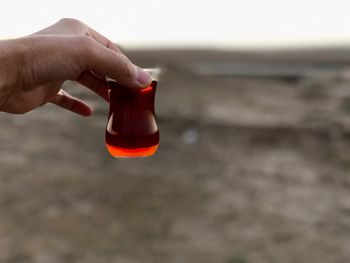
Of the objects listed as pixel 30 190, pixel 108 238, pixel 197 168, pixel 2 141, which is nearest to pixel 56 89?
pixel 108 238

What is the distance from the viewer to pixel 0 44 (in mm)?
1077

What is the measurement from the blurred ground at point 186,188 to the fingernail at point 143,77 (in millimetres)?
1730

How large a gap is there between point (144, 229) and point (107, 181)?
2.55ft

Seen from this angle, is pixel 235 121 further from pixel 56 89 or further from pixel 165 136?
pixel 56 89

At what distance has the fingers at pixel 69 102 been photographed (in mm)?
1467

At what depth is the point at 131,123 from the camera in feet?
4.02

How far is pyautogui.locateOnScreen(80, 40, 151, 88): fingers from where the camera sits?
106 centimetres

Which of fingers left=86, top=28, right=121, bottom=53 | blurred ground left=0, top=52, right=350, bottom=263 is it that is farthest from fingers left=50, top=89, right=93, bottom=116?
blurred ground left=0, top=52, right=350, bottom=263

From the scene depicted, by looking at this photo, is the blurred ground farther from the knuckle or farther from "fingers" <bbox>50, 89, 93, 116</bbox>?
the knuckle

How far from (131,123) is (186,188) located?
2.51 meters

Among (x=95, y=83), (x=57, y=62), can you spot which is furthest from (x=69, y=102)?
(x=57, y=62)

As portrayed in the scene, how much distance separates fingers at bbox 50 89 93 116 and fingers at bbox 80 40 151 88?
15.7 inches

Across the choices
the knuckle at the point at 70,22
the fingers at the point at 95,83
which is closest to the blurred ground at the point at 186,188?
the fingers at the point at 95,83

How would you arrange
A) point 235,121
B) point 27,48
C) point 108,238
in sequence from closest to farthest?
1. point 27,48
2. point 108,238
3. point 235,121
